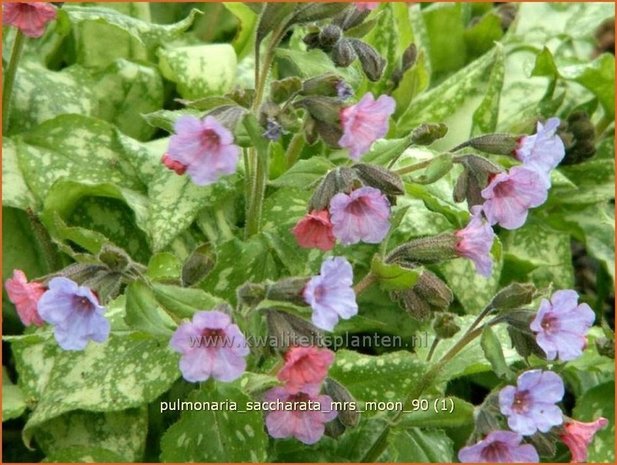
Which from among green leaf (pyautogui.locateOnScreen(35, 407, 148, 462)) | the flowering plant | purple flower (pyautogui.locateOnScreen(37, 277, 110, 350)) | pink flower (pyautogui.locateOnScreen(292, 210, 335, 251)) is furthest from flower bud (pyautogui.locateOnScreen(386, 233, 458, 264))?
green leaf (pyautogui.locateOnScreen(35, 407, 148, 462))

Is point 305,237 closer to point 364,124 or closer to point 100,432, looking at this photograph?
point 364,124

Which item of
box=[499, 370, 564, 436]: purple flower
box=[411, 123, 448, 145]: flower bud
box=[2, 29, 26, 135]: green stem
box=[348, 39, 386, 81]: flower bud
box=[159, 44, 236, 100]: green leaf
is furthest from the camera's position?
box=[159, 44, 236, 100]: green leaf

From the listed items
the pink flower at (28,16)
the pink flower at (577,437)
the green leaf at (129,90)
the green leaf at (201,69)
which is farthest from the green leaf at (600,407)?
the pink flower at (28,16)

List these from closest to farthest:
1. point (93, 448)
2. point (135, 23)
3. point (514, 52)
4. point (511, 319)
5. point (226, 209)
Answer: point (511, 319)
point (93, 448)
point (226, 209)
point (135, 23)
point (514, 52)

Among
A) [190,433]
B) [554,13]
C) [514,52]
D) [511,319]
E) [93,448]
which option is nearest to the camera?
[511,319]

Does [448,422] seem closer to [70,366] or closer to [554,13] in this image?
[70,366]

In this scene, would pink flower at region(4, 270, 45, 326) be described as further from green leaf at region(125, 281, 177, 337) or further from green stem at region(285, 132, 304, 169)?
green stem at region(285, 132, 304, 169)

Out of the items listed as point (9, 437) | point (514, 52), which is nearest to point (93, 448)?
point (9, 437)
